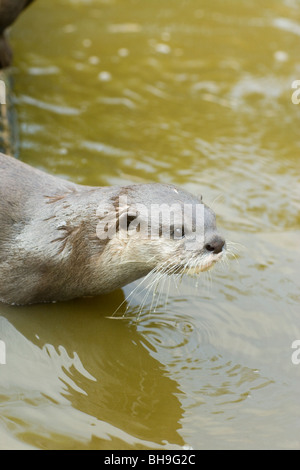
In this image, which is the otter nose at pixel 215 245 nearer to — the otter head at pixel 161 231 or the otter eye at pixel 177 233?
the otter head at pixel 161 231

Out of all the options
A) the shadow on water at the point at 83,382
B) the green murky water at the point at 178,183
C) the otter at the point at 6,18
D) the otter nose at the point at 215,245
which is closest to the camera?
the shadow on water at the point at 83,382

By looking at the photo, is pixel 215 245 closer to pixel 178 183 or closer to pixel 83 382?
pixel 83 382

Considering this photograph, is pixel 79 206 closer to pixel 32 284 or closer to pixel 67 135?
pixel 32 284

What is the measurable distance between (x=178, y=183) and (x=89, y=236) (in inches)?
66.8

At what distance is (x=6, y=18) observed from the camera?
5.68 m

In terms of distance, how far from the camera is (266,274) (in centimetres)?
430

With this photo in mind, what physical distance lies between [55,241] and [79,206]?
0.22m

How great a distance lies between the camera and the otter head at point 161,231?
3438 millimetres

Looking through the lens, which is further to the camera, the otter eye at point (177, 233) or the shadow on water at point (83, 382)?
the otter eye at point (177, 233)

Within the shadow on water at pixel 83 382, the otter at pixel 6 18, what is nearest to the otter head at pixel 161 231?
the shadow on water at pixel 83 382

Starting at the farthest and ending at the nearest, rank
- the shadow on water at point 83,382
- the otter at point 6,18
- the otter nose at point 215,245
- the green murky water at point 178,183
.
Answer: the otter at point 6,18 → the otter nose at point 215,245 → the green murky water at point 178,183 → the shadow on water at point 83,382

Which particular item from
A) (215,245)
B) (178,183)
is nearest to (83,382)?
(215,245)

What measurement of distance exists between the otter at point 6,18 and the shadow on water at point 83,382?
9.12 feet
